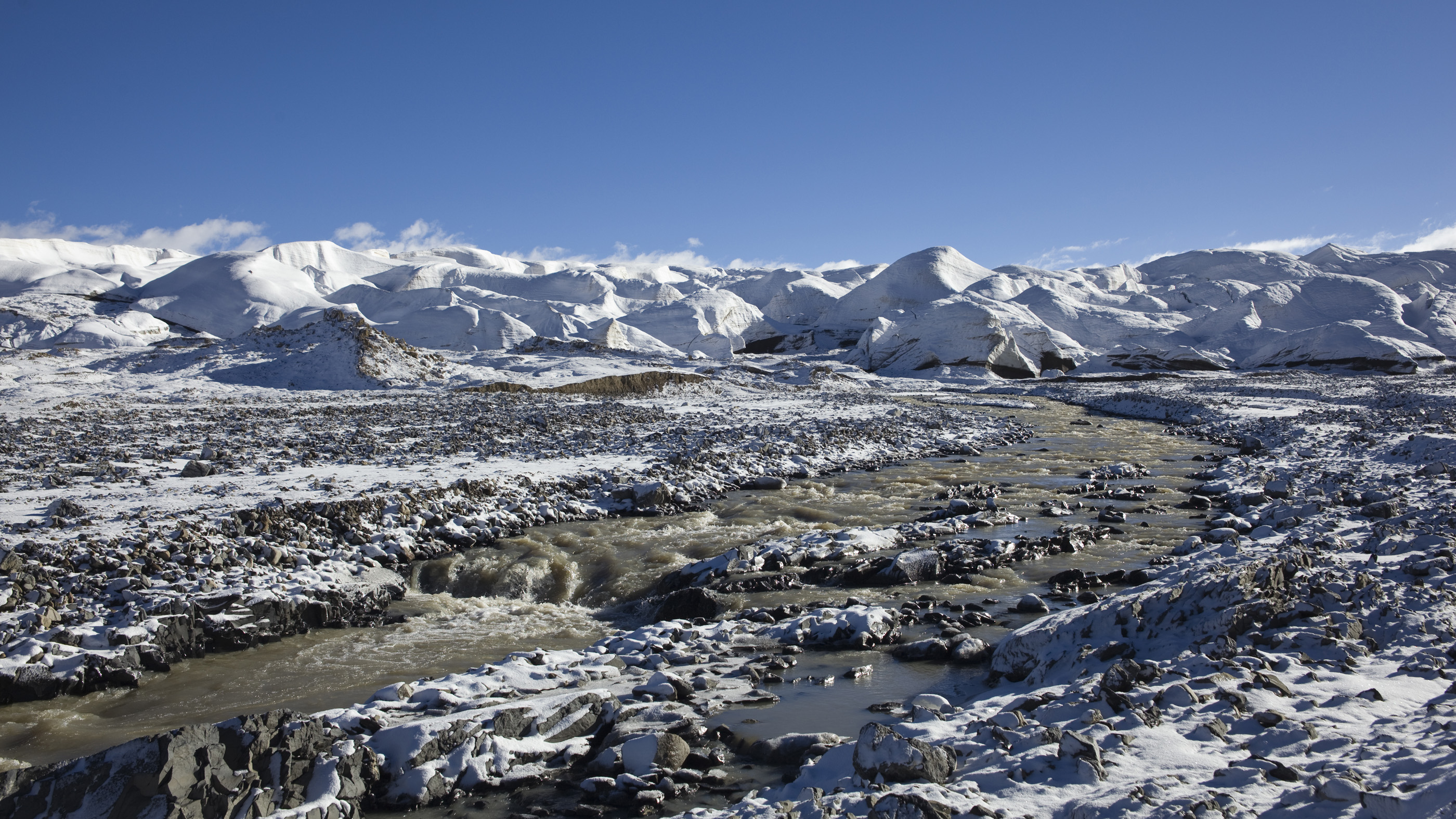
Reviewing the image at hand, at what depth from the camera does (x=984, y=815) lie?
→ 11.4 feet

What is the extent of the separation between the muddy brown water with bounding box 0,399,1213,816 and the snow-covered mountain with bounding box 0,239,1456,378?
4514 cm

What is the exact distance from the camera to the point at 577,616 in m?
8.48

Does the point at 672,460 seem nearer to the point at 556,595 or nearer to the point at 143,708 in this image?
the point at 556,595

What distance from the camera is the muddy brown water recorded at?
5676 mm

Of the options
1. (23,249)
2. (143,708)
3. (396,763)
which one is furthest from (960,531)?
(23,249)

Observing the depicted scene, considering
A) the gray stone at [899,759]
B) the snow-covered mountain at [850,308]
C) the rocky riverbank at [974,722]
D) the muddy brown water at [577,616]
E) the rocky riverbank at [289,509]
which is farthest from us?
the snow-covered mountain at [850,308]

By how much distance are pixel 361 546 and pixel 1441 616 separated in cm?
1098

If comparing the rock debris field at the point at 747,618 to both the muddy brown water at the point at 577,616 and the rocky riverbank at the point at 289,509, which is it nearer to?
the rocky riverbank at the point at 289,509

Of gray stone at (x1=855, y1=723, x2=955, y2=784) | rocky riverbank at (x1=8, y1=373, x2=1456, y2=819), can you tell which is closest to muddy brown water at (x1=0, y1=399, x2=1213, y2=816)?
rocky riverbank at (x1=8, y1=373, x2=1456, y2=819)

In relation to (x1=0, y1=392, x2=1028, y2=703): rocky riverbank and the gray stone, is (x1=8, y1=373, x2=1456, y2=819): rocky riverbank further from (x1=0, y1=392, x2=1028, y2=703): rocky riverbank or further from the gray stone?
(x1=0, y1=392, x2=1028, y2=703): rocky riverbank

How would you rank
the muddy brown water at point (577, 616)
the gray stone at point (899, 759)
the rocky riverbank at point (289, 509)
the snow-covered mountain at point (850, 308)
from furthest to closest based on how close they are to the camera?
the snow-covered mountain at point (850, 308) < the rocky riverbank at point (289, 509) < the muddy brown water at point (577, 616) < the gray stone at point (899, 759)

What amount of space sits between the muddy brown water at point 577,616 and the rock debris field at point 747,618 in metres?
0.16

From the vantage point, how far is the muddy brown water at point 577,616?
568 cm

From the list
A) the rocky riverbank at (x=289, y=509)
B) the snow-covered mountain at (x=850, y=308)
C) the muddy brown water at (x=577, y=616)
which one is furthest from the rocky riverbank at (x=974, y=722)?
the snow-covered mountain at (x=850, y=308)
